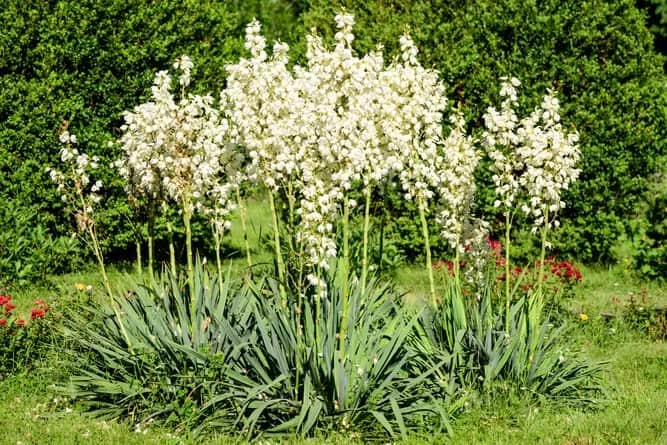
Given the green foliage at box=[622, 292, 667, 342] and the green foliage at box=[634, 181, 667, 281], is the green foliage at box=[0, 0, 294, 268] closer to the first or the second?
the green foliage at box=[634, 181, 667, 281]

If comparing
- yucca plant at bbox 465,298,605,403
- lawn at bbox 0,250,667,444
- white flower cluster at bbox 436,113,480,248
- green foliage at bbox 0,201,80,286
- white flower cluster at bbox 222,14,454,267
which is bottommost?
lawn at bbox 0,250,667,444

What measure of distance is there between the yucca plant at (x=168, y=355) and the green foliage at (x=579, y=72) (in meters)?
4.97

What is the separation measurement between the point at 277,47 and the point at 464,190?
175cm

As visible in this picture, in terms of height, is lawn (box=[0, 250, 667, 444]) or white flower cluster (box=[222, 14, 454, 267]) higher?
white flower cluster (box=[222, 14, 454, 267])

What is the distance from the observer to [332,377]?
19.3ft

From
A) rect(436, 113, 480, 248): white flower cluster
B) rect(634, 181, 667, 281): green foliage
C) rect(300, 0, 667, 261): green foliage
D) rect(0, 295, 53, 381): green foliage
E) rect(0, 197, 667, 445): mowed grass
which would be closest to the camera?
rect(0, 197, 667, 445): mowed grass

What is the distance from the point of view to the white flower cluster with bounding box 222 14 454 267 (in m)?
5.57

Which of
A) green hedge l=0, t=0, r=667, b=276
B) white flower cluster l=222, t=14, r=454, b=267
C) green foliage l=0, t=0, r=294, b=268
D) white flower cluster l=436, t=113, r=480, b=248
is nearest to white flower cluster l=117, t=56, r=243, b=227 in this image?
white flower cluster l=222, t=14, r=454, b=267

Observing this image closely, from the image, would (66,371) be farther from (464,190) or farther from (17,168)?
(17,168)

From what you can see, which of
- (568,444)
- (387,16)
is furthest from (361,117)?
(387,16)

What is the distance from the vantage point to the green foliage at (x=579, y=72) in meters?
10.6

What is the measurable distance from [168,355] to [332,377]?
113 centimetres

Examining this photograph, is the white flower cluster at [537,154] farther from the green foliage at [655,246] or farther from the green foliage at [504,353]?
the green foliage at [655,246]

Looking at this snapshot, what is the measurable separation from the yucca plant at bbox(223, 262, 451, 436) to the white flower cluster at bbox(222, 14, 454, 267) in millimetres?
552
